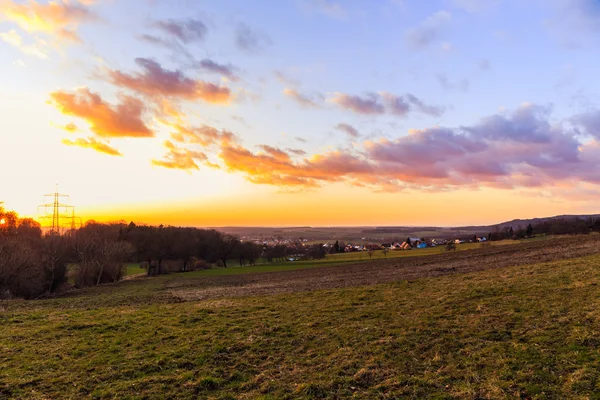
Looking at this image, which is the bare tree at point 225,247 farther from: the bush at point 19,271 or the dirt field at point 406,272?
the dirt field at point 406,272

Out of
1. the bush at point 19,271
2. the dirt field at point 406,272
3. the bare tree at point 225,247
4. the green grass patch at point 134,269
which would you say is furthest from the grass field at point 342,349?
the bare tree at point 225,247

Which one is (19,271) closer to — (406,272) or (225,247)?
(406,272)

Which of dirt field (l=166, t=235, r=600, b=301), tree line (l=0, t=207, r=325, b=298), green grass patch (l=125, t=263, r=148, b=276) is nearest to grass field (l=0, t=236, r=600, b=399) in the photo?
dirt field (l=166, t=235, r=600, b=301)

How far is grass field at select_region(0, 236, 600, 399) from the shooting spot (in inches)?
340

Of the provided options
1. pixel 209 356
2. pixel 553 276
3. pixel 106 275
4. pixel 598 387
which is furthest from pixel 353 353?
pixel 106 275

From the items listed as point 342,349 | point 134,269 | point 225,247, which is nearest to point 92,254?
point 134,269

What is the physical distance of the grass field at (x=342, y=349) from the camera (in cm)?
863

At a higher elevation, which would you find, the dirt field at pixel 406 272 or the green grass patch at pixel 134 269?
the dirt field at pixel 406 272

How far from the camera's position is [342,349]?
1155 cm

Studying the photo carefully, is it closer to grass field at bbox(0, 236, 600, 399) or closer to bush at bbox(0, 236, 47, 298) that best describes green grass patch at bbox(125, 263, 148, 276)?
bush at bbox(0, 236, 47, 298)

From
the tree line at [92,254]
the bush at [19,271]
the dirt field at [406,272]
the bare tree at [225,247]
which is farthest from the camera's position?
the bare tree at [225,247]

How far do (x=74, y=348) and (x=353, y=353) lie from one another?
1091 centimetres

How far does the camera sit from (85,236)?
192ft

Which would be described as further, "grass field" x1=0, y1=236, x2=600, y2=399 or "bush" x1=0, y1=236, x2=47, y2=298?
"bush" x1=0, y1=236, x2=47, y2=298
